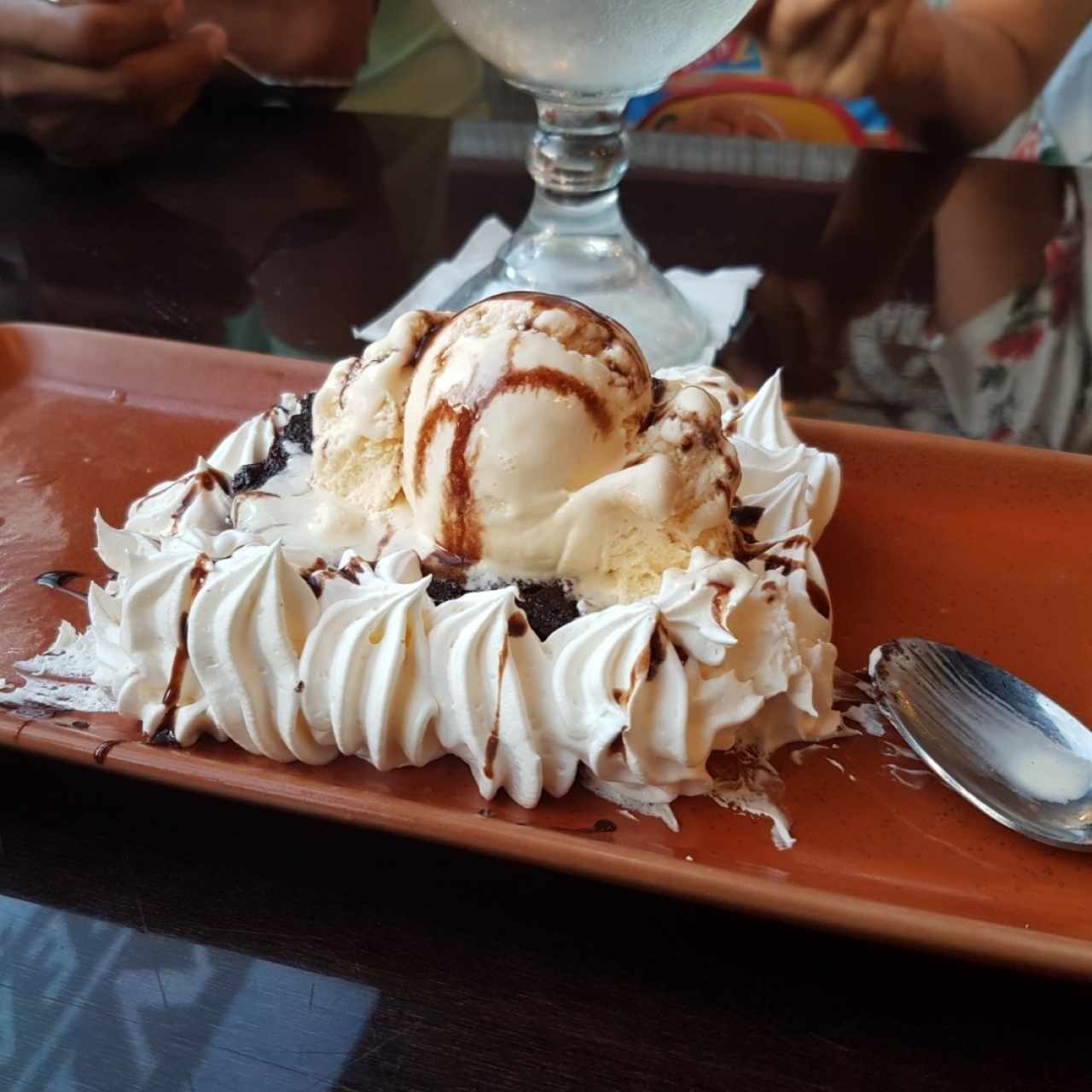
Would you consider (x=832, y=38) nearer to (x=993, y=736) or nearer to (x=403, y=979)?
(x=993, y=736)

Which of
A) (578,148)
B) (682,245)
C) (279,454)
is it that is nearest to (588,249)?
(578,148)

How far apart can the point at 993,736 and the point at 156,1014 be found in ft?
2.43

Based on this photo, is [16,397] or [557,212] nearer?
[16,397]

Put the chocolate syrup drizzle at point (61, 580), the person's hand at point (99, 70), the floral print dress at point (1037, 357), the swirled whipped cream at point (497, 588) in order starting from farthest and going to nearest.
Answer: the person's hand at point (99, 70)
the floral print dress at point (1037, 357)
the chocolate syrup drizzle at point (61, 580)
the swirled whipped cream at point (497, 588)

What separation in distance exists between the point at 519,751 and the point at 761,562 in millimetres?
323

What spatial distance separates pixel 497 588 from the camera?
3.31ft

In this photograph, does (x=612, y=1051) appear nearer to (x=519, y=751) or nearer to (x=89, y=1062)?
(x=519, y=751)

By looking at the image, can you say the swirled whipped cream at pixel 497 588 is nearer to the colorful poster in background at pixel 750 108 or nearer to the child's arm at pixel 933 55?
the child's arm at pixel 933 55

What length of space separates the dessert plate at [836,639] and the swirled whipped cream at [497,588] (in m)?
0.05

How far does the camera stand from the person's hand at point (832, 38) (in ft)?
8.42

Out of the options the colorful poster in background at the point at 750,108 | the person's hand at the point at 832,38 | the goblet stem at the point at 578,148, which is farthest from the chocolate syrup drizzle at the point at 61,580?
the colorful poster in background at the point at 750,108

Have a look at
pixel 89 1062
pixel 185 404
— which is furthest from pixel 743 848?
pixel 185 404

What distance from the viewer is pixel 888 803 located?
924 millimetres

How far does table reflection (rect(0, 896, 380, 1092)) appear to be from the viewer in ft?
2.47
